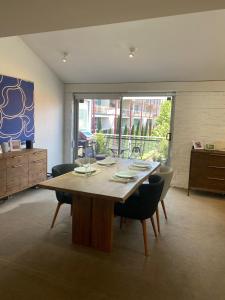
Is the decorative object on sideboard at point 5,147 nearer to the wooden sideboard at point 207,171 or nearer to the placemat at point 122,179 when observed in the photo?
the placemat at point 122,179

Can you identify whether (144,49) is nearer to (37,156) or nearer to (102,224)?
(37,156)

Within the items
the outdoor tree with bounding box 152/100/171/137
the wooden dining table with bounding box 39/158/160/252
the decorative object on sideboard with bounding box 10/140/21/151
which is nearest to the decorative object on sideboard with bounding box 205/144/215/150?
the outdoor tree with bounding box 152/100/171/137

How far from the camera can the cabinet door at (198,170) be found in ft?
14.8

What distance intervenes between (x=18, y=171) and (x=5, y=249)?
1.62 meters

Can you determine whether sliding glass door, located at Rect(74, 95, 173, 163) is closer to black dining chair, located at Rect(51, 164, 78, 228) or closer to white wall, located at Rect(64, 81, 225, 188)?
white wall, located at Rect(64, 81, 225, 188)

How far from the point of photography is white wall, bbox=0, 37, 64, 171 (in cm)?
430

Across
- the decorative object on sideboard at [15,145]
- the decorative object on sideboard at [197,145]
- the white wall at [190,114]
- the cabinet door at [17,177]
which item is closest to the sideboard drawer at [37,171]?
the cabinet door at [17,177]

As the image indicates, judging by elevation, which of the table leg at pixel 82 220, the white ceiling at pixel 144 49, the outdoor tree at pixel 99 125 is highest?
the white ceiling at pixel 144 49

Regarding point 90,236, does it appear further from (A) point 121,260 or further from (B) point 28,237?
(B) point 28,237

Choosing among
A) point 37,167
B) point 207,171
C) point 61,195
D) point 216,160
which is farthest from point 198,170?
point 37,167

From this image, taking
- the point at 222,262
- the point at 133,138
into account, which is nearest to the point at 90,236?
the point at 222,262

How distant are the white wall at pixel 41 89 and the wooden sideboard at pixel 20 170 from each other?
0.80 m

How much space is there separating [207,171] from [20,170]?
3187 millimetres

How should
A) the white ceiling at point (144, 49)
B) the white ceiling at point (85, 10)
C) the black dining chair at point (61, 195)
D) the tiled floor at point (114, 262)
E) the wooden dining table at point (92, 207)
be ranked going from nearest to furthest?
the white ceiling at point (85, 10)
the tiled floor at point (114, 262)
the wooden dining table at point (92, 207)
the black dining chair at point (61, 195)
the white ceiling at point (144, 49)
